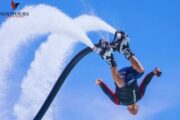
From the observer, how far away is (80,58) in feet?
88.9

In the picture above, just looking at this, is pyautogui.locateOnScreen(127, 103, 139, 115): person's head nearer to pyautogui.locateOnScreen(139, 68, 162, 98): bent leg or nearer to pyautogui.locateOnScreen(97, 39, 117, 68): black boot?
pyautogui.locateOnScreen(139, 68, 162, 98): bent leg

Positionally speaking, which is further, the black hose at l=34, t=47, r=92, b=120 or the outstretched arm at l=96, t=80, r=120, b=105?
the black hose at l=34, t=47, r=92, b=120

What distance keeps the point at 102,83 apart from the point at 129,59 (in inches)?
82.6

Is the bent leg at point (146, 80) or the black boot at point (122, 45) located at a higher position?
the black boot at point (122, 45)

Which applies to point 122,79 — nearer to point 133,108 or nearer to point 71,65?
point 133,108

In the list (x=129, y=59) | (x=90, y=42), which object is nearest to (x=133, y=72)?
(x=129, y=59)

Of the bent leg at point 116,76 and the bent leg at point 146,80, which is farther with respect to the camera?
the bent leg at point 146,80

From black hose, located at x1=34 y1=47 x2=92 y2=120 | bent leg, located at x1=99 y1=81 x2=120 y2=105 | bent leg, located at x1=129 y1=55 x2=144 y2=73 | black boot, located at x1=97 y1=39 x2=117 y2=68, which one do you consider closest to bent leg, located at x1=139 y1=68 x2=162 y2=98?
bent leg, located at x1=129 y1=55 x2=144 y2=73

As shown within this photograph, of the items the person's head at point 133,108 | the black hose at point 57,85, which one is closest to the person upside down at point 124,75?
the person's head at point 133,108

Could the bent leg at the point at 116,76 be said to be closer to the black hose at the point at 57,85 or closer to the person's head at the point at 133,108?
the person's head at the point at 133,108

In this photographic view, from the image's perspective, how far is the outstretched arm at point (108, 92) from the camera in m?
25.5

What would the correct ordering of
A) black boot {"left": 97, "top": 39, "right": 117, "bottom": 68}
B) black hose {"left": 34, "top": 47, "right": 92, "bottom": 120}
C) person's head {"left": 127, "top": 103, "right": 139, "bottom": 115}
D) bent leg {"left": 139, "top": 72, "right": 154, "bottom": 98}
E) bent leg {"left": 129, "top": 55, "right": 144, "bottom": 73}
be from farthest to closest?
black hose {"left": 34, "top": 47, "right": 92, "bottom": 120} < bent leg {"left": 139, "top": 72, "right": 154, "bottom": 98} < person's head {"left": 127, "top": 103, "right": 139, "bottom": 115} < bent leg {"left": 129, "top": 55, "right": 144, "bottom": 73} < black boot {"left": 97, "top": 39, "right": 117, "bottom": 68}

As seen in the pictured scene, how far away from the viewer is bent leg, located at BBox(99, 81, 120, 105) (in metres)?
25.5

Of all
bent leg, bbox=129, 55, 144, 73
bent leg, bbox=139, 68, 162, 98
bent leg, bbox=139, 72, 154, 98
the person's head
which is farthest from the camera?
bent leg, bbox=139, 72, 154, 98
